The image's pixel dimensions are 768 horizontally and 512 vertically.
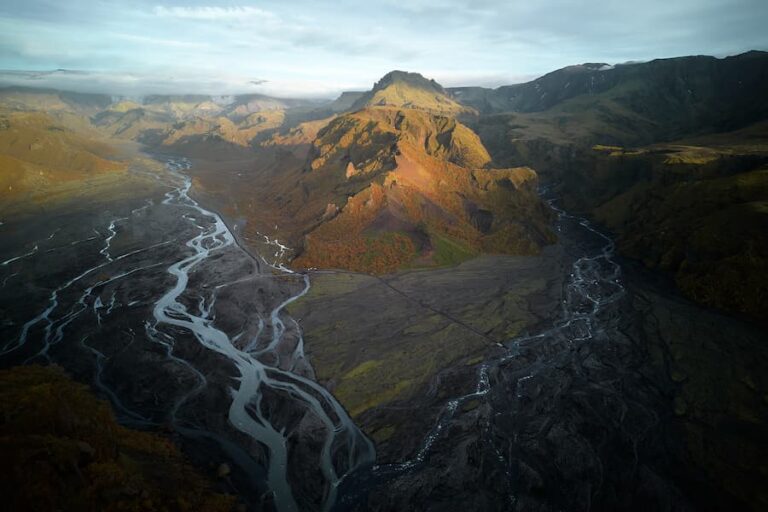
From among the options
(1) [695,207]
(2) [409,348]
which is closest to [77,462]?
(2) [409,348]

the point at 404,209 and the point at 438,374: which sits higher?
the point at 404,209

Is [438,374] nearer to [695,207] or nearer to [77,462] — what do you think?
[77,462]

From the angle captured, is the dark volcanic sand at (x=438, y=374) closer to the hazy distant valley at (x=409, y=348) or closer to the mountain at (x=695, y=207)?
the hazy distant valley at (x=409, y=348)

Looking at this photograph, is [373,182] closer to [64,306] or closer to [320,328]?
[320,328]

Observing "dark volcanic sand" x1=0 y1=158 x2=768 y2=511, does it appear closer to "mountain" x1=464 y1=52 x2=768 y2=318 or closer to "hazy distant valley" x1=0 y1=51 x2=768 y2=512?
"hazy distant valley" x1=0 y1=51 x2=768 y2=512

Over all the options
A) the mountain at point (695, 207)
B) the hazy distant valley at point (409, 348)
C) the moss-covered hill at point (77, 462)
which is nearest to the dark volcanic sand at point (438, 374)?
the hazy distant valley at point (409, 348)

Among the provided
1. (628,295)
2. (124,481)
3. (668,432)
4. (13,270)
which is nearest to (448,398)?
(668,432)
